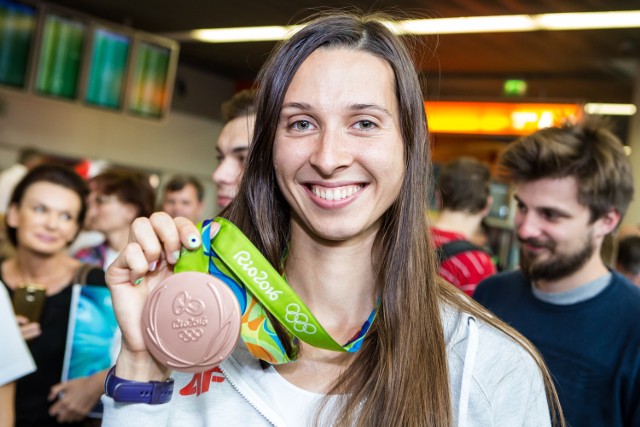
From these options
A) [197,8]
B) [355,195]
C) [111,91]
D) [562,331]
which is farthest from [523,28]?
[355,195]

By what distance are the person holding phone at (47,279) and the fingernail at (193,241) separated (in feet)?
4.94

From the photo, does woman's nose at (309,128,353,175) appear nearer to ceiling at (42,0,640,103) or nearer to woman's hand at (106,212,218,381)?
woman's hand at (106,212,218,381)

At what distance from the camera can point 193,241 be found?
1341 mm

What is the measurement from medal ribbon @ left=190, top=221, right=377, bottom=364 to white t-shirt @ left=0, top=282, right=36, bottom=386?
3.56 feet

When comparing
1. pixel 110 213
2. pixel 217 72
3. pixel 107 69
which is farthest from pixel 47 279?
pixel 217 72

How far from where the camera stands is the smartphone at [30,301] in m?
2.68

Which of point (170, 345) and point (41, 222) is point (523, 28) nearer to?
point (41, 222)

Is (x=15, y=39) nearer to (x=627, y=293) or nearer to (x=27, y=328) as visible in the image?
(x=27, y=328)

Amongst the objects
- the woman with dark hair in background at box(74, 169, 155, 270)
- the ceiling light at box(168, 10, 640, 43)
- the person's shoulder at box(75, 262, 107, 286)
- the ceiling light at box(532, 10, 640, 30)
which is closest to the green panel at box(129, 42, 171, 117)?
the ceiling light at box(168, 10, 640, 43)

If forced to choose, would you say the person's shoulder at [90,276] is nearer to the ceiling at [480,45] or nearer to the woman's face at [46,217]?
the woman's face at [46,217]

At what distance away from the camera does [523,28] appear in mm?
6418

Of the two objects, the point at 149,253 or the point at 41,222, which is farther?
the point at 41,222

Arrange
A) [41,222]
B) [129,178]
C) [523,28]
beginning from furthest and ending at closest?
[523,28] → [129,178] → [41,222]

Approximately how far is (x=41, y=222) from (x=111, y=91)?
363cm
